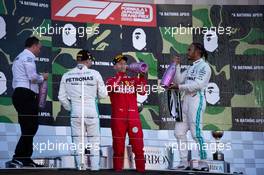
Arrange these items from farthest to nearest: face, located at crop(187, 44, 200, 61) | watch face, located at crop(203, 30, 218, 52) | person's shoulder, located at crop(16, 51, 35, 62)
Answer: watch face, located at crop(203, 30, 218, 52) → face, located at crop(187, 44, 200, 61) → person's shoulder, located at crop(16, 51, 35, 62)

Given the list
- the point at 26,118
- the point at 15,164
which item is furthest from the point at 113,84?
the point at 15,164

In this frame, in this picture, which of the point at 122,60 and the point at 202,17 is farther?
the point at 202,17

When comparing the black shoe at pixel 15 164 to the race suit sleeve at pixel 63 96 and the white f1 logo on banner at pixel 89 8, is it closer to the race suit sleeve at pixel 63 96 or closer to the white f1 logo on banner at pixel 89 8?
the race suit sleeve at pixel 63 96

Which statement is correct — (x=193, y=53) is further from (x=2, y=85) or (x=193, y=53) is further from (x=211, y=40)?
(x=2, y=85)

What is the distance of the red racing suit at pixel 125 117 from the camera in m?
7.80

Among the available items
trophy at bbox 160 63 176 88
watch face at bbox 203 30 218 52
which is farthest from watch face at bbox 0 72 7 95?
watch face at bbox 203 30 218 52

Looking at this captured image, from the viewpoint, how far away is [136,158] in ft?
25.5

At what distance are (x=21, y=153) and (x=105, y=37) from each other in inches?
100

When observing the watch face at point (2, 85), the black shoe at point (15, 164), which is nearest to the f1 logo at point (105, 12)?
the watch face at point (2, 85)

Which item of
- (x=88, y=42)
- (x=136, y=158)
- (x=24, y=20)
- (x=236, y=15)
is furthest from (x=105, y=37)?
(x=136, y=158)

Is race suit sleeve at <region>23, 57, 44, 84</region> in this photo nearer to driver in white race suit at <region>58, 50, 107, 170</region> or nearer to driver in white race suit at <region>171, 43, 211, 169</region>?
driver in white race suit at <region>58, 50, 107, 170</region>

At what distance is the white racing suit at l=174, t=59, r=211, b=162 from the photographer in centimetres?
789

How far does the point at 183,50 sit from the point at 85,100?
245cm

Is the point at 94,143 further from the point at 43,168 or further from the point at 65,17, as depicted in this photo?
the point at 65,17
